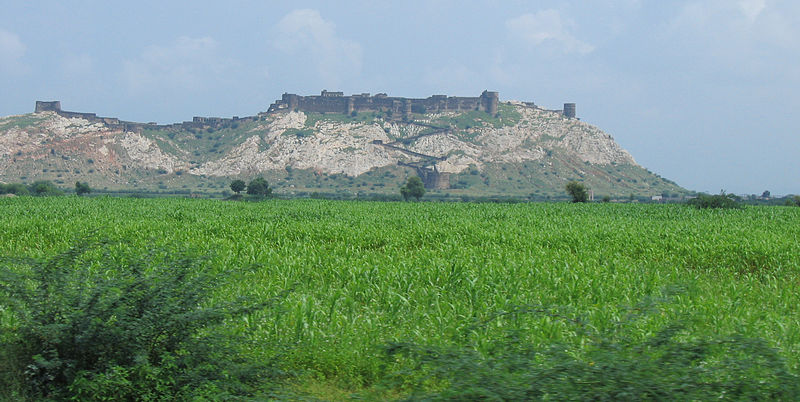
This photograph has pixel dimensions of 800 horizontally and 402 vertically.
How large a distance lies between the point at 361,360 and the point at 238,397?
1.69m

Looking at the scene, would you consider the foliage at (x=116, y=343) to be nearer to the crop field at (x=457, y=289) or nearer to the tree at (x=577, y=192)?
the crop field at (x=457, y=289)

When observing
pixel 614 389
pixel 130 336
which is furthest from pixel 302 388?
pixel 614 389

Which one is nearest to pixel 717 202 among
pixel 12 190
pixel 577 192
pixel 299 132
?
pixel 577 192

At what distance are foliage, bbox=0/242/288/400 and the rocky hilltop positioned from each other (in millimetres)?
150560

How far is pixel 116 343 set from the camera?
5.33 m

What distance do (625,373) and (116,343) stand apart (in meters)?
4.55

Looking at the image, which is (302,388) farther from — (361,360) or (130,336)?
(130,336)

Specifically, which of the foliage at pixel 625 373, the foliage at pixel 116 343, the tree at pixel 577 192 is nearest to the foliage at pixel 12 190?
the tree at pixel 577 192

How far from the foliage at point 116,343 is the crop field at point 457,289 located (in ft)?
1.43

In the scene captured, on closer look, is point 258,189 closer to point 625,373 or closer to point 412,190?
point 412,190

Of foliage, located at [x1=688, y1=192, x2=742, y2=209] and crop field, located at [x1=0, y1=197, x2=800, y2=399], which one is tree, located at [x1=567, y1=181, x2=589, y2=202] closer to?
foliage, located at [x1=688, y1=192, x2=742, y2=209]

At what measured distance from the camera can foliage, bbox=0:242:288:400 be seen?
16.9 feet

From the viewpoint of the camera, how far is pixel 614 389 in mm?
3820

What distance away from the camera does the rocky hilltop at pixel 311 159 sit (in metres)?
162
